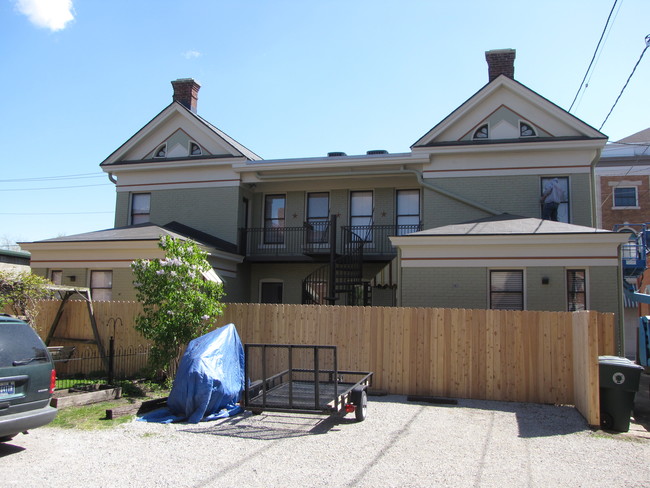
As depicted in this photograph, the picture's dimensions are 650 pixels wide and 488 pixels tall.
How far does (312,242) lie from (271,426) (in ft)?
33.5

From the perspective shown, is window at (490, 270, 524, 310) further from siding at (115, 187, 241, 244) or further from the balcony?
siding at (115, 187, 241, 244)

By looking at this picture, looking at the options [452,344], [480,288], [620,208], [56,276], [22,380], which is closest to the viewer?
[22,380]

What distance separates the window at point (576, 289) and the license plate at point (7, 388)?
1249 cm

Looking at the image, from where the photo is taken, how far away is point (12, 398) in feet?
21.4

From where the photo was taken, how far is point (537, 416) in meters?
9.70

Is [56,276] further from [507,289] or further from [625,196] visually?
[625,196]

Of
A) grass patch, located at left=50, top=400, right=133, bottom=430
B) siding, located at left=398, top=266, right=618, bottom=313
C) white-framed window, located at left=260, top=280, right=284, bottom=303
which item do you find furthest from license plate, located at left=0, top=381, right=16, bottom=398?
white-framed window, located at left=260, top=280, right=284, bottom=303

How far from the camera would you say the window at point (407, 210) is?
1848 cm

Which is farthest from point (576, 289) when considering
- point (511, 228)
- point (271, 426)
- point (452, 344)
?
point (271, 426)

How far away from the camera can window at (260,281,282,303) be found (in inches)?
786

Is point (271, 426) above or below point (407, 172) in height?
below

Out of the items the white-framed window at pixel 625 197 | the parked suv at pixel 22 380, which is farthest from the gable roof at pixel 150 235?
the white-framed window at pixel 625 197

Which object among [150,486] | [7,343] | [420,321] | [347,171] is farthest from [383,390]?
[347,171]

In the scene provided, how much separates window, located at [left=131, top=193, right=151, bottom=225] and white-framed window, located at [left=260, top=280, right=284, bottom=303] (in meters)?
5.03
